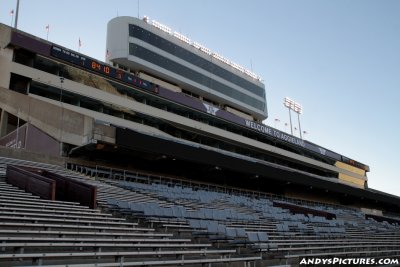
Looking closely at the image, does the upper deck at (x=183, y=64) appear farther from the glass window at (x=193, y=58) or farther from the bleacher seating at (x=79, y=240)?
the bleacher seating at (x=79, y=240)

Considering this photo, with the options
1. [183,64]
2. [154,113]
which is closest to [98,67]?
[154,113]

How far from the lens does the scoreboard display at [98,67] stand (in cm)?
3519

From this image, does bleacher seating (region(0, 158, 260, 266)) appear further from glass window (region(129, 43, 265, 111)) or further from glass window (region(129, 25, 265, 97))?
glass window (region(129, 25, 265, 97))

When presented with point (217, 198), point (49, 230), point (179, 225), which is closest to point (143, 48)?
point (217, 198)

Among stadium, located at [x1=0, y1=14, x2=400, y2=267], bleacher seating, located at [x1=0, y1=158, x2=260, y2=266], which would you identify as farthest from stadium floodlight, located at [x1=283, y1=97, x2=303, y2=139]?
bleacher seating, located at [x1=0, y1=158, x2=260, y2=266]

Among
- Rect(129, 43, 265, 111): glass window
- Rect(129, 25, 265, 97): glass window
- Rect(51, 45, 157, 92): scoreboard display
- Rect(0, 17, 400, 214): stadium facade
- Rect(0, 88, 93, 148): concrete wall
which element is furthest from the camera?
Rect(129, 25, 265, 97): glass window

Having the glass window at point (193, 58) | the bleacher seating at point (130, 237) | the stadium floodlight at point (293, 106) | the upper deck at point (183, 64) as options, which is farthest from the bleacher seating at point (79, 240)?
the stadium floodlight at point (293, 106)

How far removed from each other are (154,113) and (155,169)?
10.2 meters

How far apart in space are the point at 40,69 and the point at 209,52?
2424 centimetres

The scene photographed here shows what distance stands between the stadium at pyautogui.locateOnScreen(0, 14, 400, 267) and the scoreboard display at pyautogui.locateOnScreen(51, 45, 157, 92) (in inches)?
4.7

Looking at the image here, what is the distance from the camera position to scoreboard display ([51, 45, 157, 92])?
35188 mm

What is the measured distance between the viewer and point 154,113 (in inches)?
1631

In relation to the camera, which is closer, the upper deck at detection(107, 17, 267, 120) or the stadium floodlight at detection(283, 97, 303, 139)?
the upper deck at detection(107, 17, 267, 120)

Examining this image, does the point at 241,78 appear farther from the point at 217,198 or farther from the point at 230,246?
the point at 230,246
